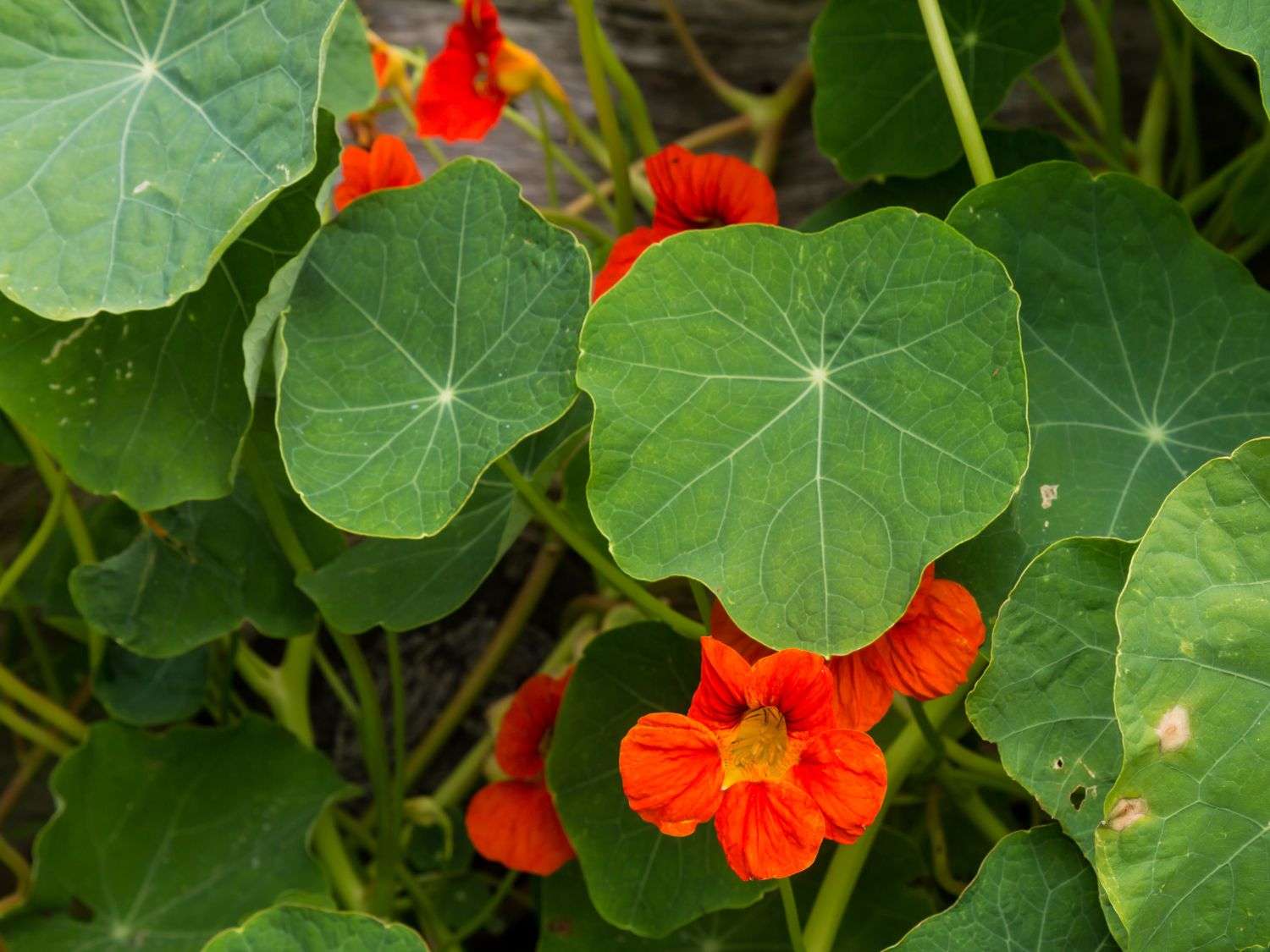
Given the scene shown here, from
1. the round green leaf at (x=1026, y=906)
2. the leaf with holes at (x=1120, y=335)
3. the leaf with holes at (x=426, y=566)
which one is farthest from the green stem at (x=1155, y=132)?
the round green leaf at (x=1026, y=906)

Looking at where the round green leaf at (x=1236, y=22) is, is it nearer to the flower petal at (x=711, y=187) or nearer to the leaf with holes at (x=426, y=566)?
the flower petal at (x=711, y=187)

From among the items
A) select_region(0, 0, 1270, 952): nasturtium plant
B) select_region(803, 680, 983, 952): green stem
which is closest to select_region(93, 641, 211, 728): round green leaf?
select_region(0, 0, 1270, 952): nasturtium plant

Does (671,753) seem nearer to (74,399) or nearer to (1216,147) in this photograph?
(74,399)

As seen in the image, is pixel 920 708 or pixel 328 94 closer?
pixel 920 708

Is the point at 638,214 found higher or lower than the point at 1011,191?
lower

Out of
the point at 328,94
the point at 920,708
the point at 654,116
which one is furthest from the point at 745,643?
the point at 654,116

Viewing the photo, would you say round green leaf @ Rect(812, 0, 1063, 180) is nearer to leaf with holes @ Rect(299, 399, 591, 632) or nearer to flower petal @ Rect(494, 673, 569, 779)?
leaf with holes @ Rect(299, 399, 591, 632)

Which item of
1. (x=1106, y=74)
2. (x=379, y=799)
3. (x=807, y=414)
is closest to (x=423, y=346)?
(x=807, y=414)
